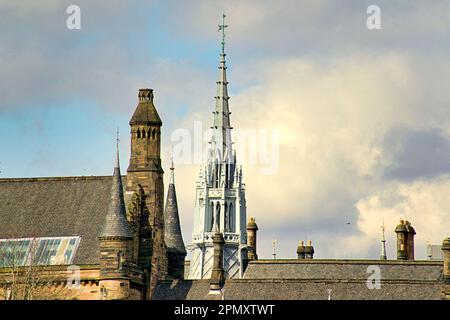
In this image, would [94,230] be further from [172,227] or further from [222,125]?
[222,125]

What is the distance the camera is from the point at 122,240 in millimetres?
99188

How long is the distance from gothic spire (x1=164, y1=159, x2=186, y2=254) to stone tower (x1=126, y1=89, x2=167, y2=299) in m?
4.75

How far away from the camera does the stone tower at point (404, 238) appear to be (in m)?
118

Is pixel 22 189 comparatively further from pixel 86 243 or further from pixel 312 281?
pixel 312 281

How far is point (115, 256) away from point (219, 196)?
241 feet

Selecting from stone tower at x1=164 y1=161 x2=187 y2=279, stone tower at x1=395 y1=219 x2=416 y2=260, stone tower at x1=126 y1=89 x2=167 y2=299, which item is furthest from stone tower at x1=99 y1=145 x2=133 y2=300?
stone tower at x1=395 y1=219 x2=416 y2=260

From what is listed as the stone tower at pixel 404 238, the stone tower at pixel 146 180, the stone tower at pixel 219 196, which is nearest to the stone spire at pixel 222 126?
the stone tower at pixel 219 196

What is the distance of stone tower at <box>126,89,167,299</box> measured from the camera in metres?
104

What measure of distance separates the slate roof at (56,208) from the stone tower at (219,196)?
195ft

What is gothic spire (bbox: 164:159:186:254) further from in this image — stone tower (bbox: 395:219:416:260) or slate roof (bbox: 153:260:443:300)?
stone tower (bbox: 395:219:416:260)

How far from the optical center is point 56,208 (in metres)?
107

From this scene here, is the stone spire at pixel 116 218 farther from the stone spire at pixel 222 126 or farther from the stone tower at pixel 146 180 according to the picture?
the stone spire at pixel 222 126

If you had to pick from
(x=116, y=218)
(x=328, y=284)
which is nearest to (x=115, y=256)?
(x=116, y=218)

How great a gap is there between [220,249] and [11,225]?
580 inches
